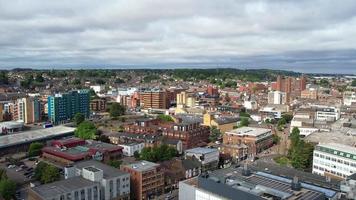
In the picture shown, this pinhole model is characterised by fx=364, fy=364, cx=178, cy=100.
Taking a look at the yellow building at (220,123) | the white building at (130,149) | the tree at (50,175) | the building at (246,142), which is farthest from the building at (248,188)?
the yellow building at (220,123)

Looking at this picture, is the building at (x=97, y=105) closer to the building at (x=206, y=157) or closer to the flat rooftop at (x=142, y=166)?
the building at (x=206, y=157)

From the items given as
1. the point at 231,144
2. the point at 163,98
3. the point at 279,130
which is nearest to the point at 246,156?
the point at 231,144

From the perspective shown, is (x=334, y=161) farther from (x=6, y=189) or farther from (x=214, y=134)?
(x=6, y=189)

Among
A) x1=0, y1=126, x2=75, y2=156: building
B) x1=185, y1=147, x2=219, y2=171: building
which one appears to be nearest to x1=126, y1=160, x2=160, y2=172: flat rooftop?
x1=185, y1=147, x2=219, y2=171: building

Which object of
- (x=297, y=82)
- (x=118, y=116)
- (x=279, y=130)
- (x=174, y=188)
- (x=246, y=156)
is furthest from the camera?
(x=297, y=82)

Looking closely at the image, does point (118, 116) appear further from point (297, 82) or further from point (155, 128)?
point (297, 82)

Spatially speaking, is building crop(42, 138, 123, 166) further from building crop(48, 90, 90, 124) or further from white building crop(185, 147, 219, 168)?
building crop(48, 90, 90, 124)

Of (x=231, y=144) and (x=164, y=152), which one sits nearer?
(x=164, y=152)
